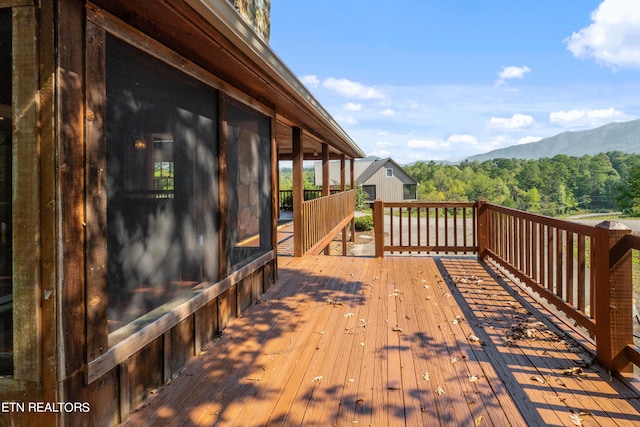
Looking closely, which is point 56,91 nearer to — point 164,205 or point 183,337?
point 164,205

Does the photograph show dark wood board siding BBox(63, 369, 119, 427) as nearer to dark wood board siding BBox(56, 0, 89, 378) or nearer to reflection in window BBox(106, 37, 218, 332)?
dark wood board siding BBox(56, 0, 89, 378)

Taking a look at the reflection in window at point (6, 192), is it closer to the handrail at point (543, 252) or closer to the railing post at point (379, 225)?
the handrail at point (543, 252)

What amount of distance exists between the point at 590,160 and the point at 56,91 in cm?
11513

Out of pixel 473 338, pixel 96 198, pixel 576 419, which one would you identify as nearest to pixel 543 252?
pixel 473 338

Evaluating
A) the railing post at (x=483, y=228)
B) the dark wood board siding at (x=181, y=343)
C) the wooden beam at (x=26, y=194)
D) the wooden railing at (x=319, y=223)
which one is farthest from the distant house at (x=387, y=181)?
the wooden beam at (x=26, y=194)

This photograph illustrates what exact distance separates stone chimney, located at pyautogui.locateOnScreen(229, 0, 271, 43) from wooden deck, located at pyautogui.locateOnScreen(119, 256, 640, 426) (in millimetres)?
4220

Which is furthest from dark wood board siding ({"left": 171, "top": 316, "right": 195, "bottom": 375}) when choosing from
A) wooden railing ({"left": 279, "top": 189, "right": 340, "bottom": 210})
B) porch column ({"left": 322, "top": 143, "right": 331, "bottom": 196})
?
wooden railing ({"left": 279, "top": 189, "right": 340, "bottom": 210})

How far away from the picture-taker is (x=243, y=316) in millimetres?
3799

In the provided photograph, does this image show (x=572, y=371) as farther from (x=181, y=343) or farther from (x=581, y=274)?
(x=181, y=343)

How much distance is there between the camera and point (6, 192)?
5.54 feet

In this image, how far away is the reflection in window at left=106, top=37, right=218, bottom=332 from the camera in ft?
6.88

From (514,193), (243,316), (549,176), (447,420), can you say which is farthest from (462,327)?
(549,176)

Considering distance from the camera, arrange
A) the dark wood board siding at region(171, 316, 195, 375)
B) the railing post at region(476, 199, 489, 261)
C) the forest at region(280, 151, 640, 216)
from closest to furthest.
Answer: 1. the dark wood board siding at region(171, 316, 195, 375)
2. the railing post at region(476, 199, 489, 261)
3. the forest at region(280, 151, 640, 216)

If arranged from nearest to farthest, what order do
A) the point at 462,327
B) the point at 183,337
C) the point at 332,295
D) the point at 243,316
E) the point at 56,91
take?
the point at 56,91, the point at 183,337, the point at 462,327, the point at 243,316, the point at 332,295
